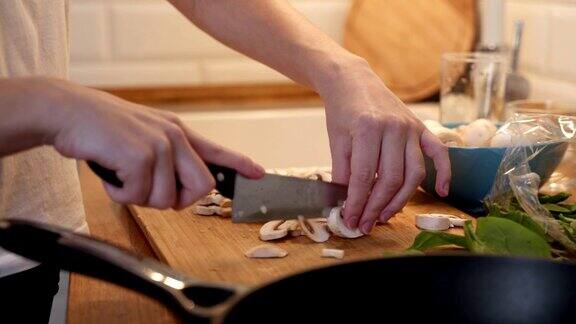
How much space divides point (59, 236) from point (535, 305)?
339mm

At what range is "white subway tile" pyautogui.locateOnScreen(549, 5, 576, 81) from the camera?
1621 millimetres

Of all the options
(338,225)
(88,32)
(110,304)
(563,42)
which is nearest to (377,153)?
(338,225)

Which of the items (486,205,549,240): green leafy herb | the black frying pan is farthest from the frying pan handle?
(486,205,549,240): green leafy herb

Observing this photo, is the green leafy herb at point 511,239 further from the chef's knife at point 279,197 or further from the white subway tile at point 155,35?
the white subway tile at point 155,35

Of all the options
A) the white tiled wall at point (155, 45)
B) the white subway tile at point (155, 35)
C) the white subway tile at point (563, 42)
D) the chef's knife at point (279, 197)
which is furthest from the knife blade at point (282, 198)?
the white subway tile at point (155, 35)

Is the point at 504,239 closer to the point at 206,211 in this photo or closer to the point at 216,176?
the point at 216,176

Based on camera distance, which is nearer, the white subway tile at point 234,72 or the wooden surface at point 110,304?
the wooden surface at point 110,304

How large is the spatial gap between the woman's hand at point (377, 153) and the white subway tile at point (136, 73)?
102cm

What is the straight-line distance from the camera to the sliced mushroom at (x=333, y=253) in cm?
98

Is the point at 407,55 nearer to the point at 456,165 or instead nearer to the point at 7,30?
the point at 456,165

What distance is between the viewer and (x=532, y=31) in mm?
1789

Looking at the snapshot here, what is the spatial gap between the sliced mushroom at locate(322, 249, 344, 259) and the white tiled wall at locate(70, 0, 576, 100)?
98 cm

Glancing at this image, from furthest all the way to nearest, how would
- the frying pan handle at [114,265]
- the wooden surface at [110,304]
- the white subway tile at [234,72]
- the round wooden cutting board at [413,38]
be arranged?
1. the white subway tile at [234,72]
2. the round wooden cutting board at [413,38]
3. the wooden surface at [110,304]
4. the frying pan handle at [114,265]

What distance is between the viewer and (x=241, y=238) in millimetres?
1049
